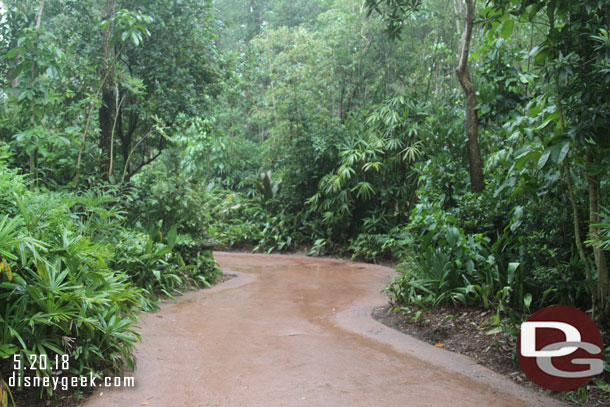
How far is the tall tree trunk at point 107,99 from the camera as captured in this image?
7047mm

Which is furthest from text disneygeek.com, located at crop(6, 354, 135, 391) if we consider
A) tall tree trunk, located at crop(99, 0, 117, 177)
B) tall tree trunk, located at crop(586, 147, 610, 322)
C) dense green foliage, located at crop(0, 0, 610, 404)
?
tall tree trunk, located at crop(99, 0, 117, 177)

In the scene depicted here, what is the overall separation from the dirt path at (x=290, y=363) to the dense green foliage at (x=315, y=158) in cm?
40

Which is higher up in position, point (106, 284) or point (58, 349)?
point (106, 284)

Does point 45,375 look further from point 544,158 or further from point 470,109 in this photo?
point 470,109

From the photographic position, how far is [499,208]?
507 cm

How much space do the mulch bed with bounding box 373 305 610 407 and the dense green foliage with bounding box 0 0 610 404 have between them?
182mm

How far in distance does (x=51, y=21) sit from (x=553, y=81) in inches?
289

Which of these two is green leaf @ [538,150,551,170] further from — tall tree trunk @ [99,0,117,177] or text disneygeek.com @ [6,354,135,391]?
tall tree trunk @ [99,0,117,177]

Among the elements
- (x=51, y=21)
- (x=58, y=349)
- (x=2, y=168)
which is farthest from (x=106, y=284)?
(x=51, y=21)

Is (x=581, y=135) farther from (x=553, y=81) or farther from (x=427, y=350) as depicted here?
(x=427, y=350)

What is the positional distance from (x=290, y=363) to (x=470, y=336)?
167 centimetres

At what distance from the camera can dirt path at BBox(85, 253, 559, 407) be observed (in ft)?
10.6

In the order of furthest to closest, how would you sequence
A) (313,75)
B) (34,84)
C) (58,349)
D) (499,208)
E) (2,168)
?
(313,75) → (34,84) → (499,208) → (2,168) → (58,349)

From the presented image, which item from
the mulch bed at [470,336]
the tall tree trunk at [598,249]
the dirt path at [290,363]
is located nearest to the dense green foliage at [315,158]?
the tall tree trunk at [598,249]
